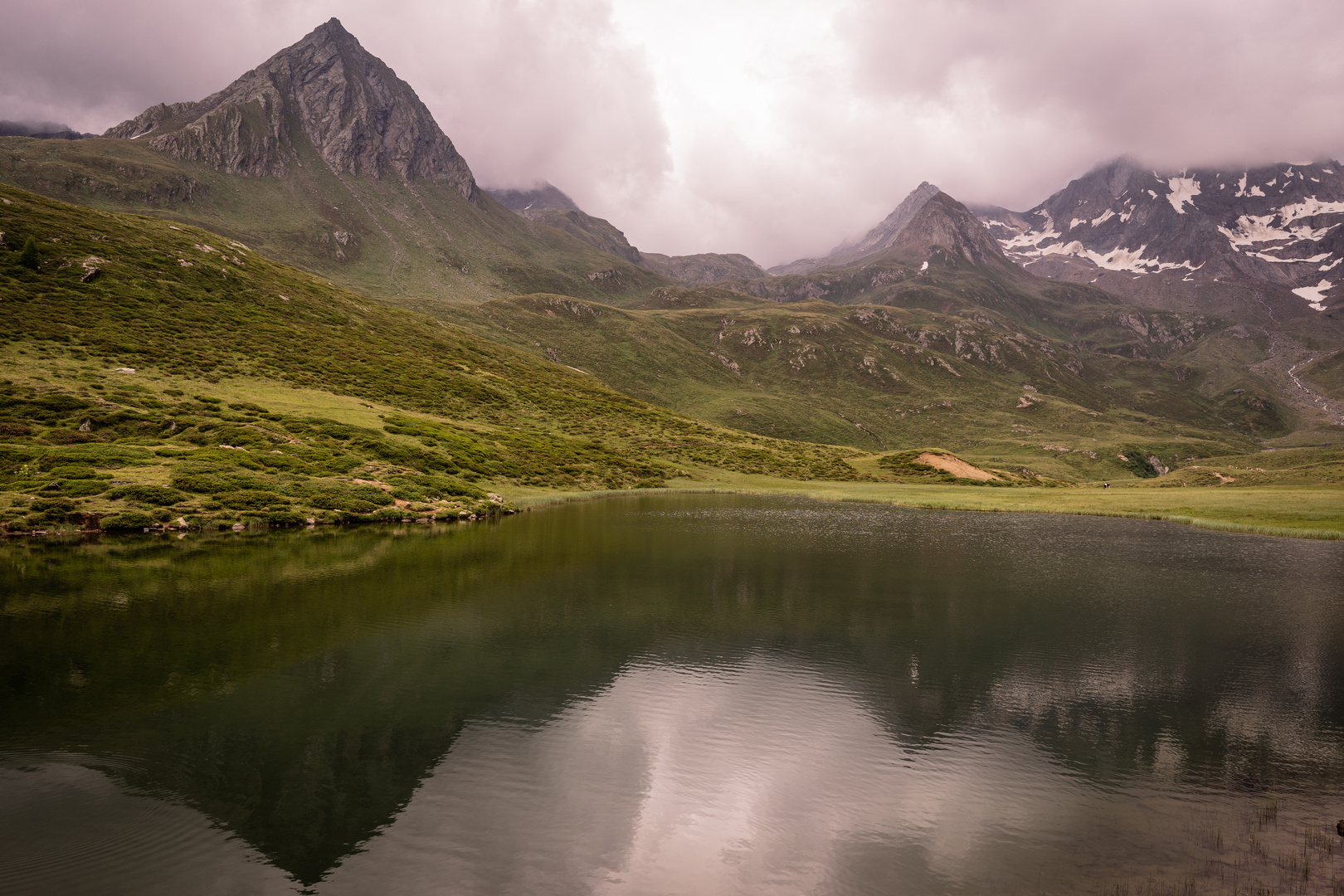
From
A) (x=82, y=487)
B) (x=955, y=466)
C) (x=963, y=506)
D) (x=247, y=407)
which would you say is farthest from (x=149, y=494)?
(x=955, y=466)

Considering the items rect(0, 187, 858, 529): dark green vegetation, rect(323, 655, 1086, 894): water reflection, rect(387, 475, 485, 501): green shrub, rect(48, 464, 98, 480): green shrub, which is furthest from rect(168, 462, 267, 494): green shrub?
rect(323, 655, 1086, 894): water reflection

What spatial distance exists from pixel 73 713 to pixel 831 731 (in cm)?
2310

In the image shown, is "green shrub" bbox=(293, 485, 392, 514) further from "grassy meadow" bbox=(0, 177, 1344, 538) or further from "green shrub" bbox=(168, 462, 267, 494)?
"green shrub" bbox=(168, 462, 267, 494)

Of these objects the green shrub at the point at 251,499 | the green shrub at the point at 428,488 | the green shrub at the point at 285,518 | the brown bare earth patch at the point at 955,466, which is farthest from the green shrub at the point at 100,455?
the brown bare earth patch at the point at 955,466

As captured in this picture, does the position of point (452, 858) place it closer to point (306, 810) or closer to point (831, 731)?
point (306, 810)

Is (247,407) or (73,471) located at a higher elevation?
(247,407)

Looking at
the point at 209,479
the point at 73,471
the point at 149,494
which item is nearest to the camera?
the point at 149,494

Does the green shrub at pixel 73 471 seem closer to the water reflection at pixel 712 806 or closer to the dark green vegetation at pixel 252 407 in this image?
the dark green vegetation at pixel 252 407

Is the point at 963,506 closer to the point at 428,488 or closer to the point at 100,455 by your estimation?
the point at 428,488

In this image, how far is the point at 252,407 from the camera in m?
77.0

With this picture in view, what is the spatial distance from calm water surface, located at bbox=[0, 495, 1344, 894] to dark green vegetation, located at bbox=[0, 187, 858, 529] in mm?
16636

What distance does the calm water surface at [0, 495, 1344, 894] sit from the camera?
42.3 ft

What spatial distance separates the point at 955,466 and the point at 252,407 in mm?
129515

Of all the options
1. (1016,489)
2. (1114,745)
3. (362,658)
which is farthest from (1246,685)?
(1016,489)
